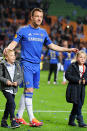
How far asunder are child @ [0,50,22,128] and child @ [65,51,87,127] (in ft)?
3.04

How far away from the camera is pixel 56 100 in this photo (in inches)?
385

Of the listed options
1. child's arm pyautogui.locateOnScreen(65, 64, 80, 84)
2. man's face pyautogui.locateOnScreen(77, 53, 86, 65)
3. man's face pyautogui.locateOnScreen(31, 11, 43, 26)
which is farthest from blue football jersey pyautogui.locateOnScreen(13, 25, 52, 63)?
man's face pyautogui.locateOnScreen(77, 53, 86, 65)

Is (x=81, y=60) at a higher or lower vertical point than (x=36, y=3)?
lower

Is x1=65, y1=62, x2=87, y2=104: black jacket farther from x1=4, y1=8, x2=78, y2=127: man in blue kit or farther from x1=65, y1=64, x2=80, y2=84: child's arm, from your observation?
x1=4, y1=8, x2=78, y2=127: man in blue kit

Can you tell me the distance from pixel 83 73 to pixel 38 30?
1.12m

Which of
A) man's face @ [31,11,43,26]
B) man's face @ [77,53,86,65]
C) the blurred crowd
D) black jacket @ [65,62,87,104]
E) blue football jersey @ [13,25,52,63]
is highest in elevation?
the blurred crowd

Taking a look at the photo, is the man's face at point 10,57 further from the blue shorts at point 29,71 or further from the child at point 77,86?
the child at point 77,86

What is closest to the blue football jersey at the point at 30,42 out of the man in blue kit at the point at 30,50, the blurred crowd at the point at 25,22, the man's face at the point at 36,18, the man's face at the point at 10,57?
the man in blue kit at the point at 30,50

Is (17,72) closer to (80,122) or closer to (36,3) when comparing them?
(80,122)

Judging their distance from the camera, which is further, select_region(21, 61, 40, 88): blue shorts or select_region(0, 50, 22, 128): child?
select_region(21, 61, 40, 88): blue shorts

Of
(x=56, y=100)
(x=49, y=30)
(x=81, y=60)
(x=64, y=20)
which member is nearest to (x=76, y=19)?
(x=64, y=20)

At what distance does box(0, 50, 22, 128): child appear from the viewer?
562 centimetres

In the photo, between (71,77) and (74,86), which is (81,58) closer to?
(71,77)

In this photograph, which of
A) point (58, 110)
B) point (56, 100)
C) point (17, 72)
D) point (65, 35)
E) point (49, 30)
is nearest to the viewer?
point (17, 72)
